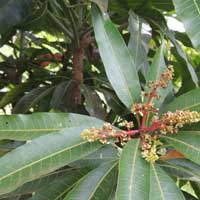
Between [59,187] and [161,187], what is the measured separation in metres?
0.22

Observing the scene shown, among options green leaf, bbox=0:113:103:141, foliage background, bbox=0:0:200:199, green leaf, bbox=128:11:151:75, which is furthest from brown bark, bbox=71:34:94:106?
green leaf, bbox=0:113:103:141

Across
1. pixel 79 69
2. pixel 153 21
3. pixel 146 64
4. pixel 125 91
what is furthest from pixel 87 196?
pixel 79 69

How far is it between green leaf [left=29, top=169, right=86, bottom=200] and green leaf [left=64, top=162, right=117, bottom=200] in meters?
0.06

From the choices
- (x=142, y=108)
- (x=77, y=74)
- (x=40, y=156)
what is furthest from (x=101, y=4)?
(x=77, y=74)

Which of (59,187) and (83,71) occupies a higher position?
(83,71)

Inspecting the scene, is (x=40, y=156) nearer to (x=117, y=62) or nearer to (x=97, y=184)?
(x=97, y=184)

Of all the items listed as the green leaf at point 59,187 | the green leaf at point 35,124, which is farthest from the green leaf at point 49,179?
the green leaf at point 35,124

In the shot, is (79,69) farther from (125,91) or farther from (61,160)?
(61,160)

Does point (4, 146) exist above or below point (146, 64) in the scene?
below

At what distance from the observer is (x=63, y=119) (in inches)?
28.7

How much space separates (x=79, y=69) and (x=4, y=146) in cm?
47

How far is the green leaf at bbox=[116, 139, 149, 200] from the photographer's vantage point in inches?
23.8

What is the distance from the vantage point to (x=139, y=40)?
0.98 meters

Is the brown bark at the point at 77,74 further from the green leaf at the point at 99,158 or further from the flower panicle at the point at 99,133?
the flower panicle at the point at 99,133
